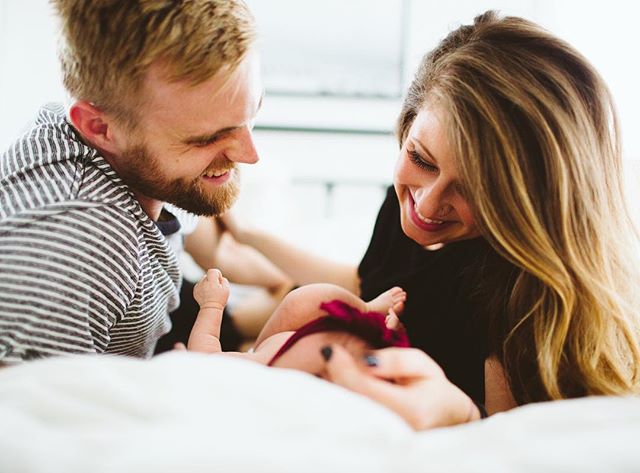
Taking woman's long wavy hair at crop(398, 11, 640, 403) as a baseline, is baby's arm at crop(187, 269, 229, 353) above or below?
below

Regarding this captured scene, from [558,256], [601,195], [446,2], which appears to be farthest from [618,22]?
Answer: [558,256]

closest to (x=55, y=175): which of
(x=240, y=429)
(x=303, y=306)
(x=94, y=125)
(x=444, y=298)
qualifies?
(x=94, y=125)

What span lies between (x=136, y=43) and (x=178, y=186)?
0.30 meters

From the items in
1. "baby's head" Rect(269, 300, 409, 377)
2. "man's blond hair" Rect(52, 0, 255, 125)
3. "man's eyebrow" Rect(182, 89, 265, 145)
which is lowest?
"baby's head" Rect(269, 300, 409, 377)

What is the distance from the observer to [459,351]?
1134 mm

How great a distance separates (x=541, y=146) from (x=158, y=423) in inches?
28.9

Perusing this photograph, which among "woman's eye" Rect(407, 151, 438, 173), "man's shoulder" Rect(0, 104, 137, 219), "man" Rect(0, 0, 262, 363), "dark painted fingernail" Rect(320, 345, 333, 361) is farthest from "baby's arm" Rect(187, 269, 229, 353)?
"woman's eye" Rect(407, 151, 438, 173)

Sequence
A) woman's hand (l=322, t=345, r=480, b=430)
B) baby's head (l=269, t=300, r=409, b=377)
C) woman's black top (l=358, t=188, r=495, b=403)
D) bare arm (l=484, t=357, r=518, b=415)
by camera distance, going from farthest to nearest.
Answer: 1. woman's black top (l=358, t=188, r=495, b=403)
2. bare arm (l=484, t=357, r=518, b=415)
3. baby's head (l=269, t=300, r=409, b=377)
4. woman's hand (l=322, t=345, r=480, b=430)

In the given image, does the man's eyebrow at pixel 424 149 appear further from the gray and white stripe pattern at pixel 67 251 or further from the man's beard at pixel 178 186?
the gray and white stripe pattern at pixel 67 251

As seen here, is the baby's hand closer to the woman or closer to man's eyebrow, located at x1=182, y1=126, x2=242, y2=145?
man's eyebrow, located at x1=182, y1=126, x2=242, y2=145

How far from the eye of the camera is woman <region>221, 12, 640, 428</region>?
0.91 metres

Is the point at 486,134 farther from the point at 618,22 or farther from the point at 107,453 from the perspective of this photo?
the point at 618,22

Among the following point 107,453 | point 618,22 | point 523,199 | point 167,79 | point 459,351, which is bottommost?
point 459,351

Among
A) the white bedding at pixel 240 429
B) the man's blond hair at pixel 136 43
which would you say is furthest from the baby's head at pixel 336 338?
the man's blond hair at pixel 136 43
